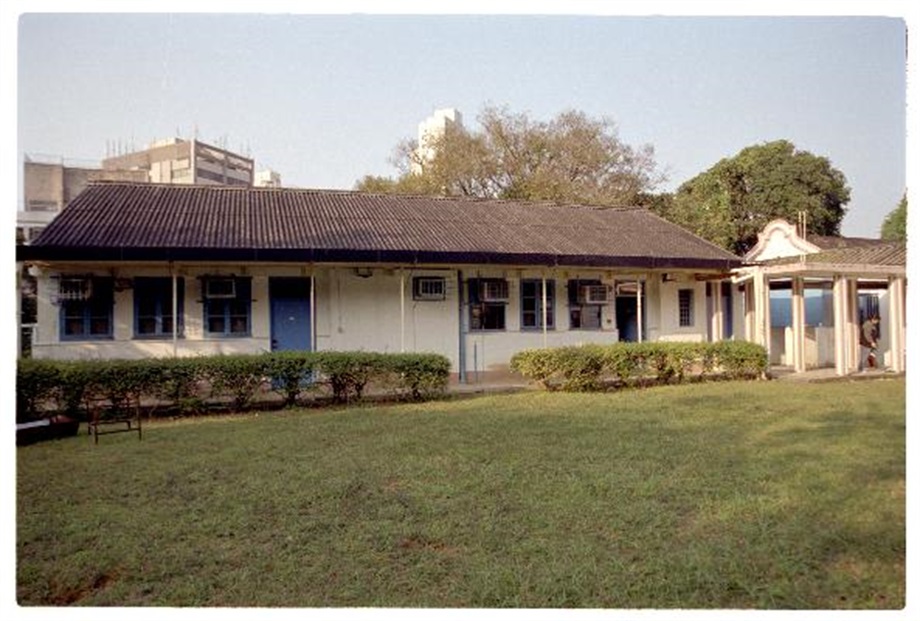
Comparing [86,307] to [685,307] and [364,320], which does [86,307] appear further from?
[685,307]

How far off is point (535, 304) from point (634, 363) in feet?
9.20

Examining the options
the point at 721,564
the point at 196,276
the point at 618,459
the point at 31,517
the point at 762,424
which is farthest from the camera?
the point at 196,276

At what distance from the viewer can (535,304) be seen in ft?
40.7

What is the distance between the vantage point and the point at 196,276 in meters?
10.4

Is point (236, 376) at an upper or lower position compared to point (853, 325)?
lower

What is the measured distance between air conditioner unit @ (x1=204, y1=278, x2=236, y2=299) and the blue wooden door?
0.61 metres

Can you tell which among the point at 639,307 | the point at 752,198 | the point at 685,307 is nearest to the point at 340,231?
the point at 639,307

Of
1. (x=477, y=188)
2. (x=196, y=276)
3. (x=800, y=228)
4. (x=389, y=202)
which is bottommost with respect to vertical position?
(x=196, y=276)

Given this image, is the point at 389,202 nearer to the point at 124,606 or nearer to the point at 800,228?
the point at 800,228

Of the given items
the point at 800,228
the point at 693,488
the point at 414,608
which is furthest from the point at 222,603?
the point at 800,228

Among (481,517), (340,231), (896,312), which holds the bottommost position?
(481,517)

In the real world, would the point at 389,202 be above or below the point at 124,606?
above

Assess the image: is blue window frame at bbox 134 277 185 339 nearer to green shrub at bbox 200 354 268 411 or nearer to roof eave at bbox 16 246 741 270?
roof eave at bbox 16 246 741 270

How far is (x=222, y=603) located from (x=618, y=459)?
335 centimetres
